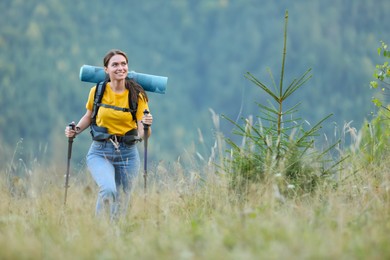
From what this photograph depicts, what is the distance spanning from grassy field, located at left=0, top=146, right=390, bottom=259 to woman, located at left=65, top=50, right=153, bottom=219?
0.26 meters

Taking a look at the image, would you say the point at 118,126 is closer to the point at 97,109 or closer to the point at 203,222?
the point at 97,109

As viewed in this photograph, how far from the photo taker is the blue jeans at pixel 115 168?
21.2 feet

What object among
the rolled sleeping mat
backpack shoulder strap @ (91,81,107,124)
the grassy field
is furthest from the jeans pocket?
the rolled sleeping mat

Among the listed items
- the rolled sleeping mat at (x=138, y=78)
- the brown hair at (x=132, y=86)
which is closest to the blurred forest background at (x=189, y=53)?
the rolled sleeping mat at (x=138, y=78)

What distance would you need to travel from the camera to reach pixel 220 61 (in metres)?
178

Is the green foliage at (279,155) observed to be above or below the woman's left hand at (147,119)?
below

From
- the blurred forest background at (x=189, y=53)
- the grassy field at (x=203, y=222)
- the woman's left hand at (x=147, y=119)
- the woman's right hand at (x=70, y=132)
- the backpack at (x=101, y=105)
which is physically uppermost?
the blurred forest background at (x=189, y=53)

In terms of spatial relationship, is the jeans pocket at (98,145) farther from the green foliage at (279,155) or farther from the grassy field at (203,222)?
the green foliage at (279,155)

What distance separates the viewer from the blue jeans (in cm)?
645

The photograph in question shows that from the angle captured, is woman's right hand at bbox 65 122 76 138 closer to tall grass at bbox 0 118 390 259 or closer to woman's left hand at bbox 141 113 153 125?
tall grass at bbox 0 118 390 259

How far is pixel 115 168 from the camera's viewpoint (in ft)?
22.6

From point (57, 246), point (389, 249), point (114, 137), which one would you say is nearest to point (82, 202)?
point (114, 137)

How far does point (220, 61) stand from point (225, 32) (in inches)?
688

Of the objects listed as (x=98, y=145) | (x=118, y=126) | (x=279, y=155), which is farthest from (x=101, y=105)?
(x=279, y=155)
